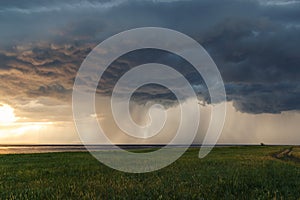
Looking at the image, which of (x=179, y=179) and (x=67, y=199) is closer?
(x=67, y=199)

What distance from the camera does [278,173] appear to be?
49.1 ft

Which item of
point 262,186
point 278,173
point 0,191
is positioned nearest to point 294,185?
point 262,186

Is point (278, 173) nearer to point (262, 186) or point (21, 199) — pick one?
point (262, 186)

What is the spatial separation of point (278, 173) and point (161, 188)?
781 cm

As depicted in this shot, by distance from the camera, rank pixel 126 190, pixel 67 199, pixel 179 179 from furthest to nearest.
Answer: pixel 179 179 < pixel 126 190 < pixel 67 199

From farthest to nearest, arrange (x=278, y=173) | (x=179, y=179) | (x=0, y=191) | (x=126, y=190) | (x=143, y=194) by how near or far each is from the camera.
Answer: (x=278, y=173) → (x=179, y=179) → (x=0, y=191) → (x=126, y=190) → (x=143, y=194)

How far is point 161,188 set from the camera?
9.68 meters

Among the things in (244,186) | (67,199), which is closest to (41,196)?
(67,199)

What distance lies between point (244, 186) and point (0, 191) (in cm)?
814

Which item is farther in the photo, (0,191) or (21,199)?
(0,191)

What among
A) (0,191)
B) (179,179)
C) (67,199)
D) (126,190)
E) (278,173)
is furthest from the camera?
(278,173)

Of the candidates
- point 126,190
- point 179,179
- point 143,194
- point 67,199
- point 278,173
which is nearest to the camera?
point 67,199

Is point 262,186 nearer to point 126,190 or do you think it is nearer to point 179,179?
point 179,179

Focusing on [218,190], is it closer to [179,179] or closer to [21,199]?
[179,179]
